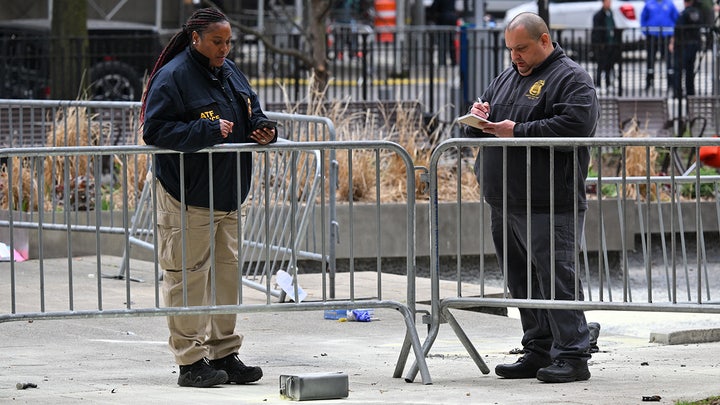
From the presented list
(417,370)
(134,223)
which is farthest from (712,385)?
(134,223)

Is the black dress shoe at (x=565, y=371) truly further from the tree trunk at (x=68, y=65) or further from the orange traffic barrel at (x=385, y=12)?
the orange traffic barrel at (x=385, y=12)

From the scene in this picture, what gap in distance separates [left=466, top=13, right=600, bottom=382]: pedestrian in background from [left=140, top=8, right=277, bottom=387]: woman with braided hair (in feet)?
3.83

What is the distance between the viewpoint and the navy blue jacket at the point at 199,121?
21.9ft

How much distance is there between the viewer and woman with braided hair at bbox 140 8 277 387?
6.71 meters

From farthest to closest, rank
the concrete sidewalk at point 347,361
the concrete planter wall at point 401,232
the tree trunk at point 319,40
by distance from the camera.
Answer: the tree trunk at point 319,40 → the concrete planter wall at point 401,232 → the concrete sidewalk at point 347,361

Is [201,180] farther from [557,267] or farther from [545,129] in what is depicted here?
[557,267]

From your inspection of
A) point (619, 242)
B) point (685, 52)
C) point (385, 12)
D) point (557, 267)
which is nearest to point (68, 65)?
point (619, 242)

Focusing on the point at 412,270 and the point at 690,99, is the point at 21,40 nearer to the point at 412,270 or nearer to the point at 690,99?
the point at 690,99

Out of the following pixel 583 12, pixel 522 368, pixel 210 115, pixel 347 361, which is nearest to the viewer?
pixel 210 115

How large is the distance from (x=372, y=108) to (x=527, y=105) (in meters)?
7.95

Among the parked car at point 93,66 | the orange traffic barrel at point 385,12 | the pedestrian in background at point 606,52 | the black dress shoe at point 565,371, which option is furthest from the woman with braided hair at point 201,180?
the orange traffic barrel at point 385,12

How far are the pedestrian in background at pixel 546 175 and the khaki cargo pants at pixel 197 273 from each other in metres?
1.31

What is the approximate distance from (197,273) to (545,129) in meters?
1.80

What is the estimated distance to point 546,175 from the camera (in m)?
6.98
